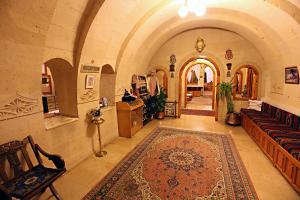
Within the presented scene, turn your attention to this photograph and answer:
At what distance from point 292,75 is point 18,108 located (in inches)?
238

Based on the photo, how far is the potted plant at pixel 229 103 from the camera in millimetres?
6461

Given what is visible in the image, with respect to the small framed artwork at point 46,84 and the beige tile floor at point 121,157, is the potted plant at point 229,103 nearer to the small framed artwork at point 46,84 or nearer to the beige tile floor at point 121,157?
the beige tile floor at point 121,157

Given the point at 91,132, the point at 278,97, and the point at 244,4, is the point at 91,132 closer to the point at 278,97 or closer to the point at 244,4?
the point at 244,4

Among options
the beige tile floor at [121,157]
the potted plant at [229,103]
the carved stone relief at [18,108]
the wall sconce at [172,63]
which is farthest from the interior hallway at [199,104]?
the carved stone relief at [18,108]

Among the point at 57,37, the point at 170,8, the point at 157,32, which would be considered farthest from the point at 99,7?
the point at 157,32

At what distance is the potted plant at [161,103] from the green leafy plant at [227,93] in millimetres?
2399

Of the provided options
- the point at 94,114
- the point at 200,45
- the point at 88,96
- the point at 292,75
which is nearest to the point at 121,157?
the point at 94,114

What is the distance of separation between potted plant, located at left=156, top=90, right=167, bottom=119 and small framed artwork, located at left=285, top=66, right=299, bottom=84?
4242 millimetres

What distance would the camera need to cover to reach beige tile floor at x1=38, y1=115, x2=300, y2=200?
269cm

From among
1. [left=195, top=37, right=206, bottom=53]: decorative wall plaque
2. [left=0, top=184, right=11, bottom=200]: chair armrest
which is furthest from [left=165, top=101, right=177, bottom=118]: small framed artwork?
[left=0, top=184, right=11, bottom=200]: chair armrest

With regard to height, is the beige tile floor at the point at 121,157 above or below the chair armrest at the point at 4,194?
below

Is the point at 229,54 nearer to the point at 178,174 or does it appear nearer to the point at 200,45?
the point at 200,45

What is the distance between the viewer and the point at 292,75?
13.9 ft

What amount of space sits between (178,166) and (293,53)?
13.0 ft
